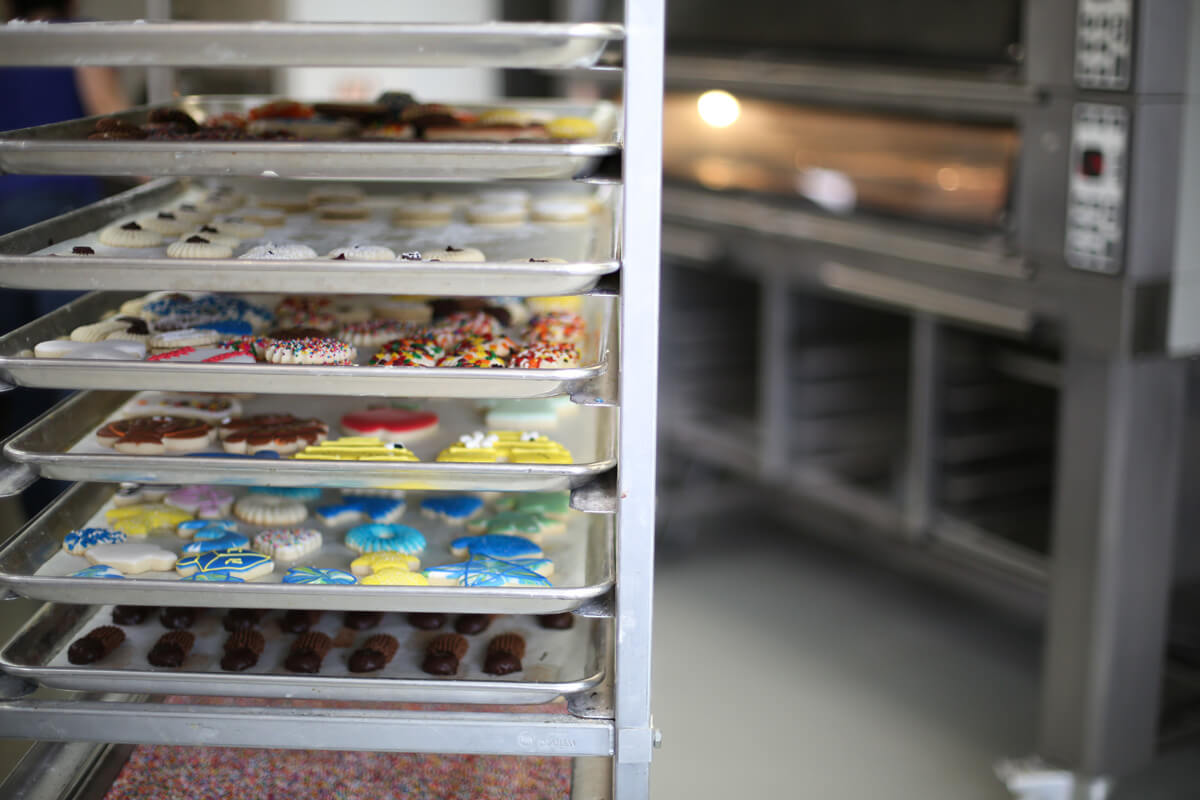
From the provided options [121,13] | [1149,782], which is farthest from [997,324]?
[121,13]

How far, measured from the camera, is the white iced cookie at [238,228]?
57.2 inches

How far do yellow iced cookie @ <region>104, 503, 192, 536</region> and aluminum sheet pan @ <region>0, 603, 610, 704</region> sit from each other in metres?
0.11

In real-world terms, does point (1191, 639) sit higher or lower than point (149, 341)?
lower

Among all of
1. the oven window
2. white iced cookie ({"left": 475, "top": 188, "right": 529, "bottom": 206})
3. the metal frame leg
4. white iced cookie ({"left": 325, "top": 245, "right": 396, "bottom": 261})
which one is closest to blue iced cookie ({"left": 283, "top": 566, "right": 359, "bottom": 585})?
white iced cookie ({"left": 325, "top": 245, "right": 396, "bottom": 261})

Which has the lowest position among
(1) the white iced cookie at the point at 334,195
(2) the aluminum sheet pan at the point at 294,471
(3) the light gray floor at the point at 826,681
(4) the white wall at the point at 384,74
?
(3) the light gray floor at the point at 826,681

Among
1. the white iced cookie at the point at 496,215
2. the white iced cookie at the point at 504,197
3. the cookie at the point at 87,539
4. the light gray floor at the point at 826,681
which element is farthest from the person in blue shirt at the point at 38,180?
the cookie at the point at 87,539

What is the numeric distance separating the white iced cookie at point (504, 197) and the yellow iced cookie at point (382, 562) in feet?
2.12

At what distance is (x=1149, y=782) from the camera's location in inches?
94.3

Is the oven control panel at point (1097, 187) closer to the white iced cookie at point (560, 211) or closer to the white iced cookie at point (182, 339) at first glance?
the white iced cookie at point (560, 211)

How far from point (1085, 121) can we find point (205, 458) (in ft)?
5.72

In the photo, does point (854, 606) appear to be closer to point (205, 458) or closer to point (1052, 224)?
point (1052, 224)

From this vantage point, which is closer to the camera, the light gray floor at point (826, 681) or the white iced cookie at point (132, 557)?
the white iced cookie at point (132, 557)

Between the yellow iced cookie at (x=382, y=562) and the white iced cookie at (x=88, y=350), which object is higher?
the white iced cookie at (x=88, y=350)

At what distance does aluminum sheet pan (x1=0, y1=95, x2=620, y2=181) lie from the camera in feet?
3.51
